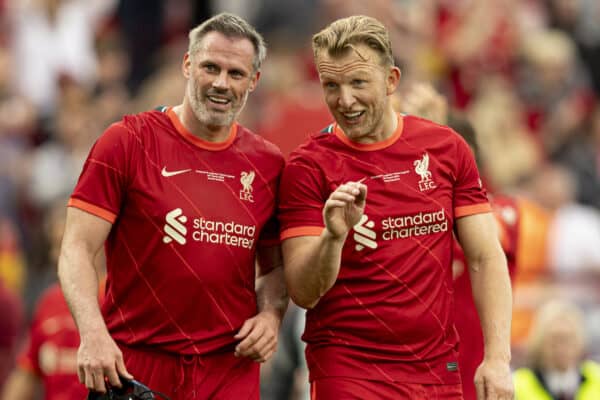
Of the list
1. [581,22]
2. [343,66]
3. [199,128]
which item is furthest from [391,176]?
[581,22]

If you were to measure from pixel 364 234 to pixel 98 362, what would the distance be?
1.35 metres

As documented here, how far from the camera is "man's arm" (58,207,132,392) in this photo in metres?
6.18

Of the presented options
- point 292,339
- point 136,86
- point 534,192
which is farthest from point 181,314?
point 136,86

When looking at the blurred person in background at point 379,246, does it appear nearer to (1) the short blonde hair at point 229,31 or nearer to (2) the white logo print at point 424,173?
(2) the white logo print at point 424,173

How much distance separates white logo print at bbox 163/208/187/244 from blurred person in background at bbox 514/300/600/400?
12.6 ft

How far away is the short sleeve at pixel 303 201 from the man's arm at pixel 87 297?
84 cm

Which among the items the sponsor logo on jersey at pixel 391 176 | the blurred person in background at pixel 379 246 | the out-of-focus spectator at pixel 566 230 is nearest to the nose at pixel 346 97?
the blurred person in background at pixel 379 246

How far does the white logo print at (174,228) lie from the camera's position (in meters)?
6.51

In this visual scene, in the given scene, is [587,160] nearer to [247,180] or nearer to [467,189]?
[467,189]

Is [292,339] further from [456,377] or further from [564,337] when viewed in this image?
[456,377]

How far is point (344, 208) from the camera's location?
19.7 feet

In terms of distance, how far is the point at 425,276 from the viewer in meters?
6.48

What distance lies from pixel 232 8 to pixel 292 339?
6.69 meters

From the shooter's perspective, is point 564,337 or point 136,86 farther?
point 136,86
